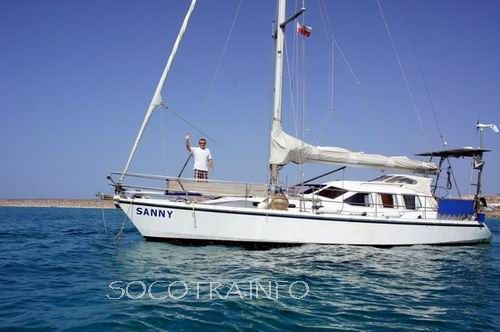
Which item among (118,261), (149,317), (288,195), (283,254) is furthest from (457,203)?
(149,317)

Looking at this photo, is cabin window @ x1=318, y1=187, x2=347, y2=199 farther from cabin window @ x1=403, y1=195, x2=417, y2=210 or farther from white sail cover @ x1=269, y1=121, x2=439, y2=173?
cabin window @ x1=403, y1=195, x2=417, y2=210

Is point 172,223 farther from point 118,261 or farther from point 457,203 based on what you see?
point 457,203

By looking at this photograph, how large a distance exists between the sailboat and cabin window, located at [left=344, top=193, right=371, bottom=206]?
4 centimetres

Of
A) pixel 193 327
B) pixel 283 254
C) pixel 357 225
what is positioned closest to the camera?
pixel 193 327

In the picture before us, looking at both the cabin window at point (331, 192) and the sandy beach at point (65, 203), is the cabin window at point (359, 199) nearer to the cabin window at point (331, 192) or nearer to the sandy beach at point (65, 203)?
the cabin window at point (331, 192)

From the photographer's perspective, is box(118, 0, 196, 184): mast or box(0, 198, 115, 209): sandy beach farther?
box(0, 198, 115, 209): sandy beach

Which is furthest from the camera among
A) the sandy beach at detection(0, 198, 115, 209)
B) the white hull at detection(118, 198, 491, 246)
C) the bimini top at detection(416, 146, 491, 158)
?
the sandy beach at detection(0, 198, 115, 209)

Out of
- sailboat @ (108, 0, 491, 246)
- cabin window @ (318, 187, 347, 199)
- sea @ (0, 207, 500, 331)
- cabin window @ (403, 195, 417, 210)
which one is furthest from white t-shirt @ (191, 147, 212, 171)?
cabin window @ (403, 195, 417, 210)

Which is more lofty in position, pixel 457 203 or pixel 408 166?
pixel 408 166

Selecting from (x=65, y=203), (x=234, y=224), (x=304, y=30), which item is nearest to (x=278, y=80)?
(x=304, y=30)

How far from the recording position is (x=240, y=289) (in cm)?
821

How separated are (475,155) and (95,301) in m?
19.1

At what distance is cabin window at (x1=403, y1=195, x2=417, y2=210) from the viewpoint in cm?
1678

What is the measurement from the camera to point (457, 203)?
56.7 ft
